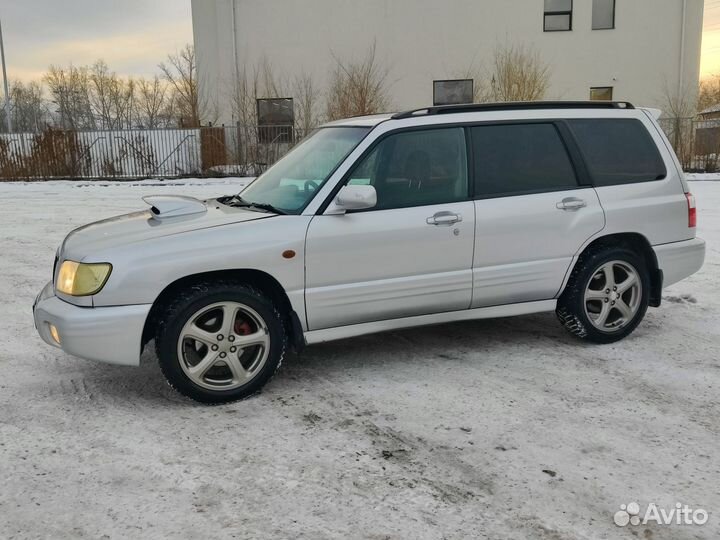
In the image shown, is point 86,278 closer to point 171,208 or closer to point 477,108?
point 171,208

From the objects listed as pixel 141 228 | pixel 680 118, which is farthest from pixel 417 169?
pixel 680 118

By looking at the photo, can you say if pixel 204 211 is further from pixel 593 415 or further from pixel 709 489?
pixel 709 489

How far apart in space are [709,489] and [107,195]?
17.3 metres

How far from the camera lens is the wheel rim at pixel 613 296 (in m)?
5.06

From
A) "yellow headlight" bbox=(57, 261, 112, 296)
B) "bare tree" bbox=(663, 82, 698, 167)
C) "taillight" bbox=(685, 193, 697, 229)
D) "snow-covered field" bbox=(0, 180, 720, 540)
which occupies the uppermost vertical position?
"bare tree" bbox=(663, 82, 698, 167)

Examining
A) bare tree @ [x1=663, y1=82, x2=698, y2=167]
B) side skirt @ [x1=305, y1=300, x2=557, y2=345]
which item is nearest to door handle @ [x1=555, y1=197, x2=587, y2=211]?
side skirt @ [x1=305, y1=300, x2=557, y2=345]

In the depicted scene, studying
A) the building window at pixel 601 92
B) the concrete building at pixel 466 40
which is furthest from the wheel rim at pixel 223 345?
the building window at pixel 601 92

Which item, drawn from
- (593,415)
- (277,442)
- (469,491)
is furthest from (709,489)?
(277,442)

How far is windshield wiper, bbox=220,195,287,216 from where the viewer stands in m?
4.42

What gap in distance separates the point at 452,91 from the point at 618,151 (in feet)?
64.8

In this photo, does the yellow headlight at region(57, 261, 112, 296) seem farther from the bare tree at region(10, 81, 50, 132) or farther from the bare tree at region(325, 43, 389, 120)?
the bare tree at region(10, 81, 50, 132)

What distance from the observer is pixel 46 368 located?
4.77 m

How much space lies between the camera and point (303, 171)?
15.9ft

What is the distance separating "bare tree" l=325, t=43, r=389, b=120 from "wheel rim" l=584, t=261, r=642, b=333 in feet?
62.9
